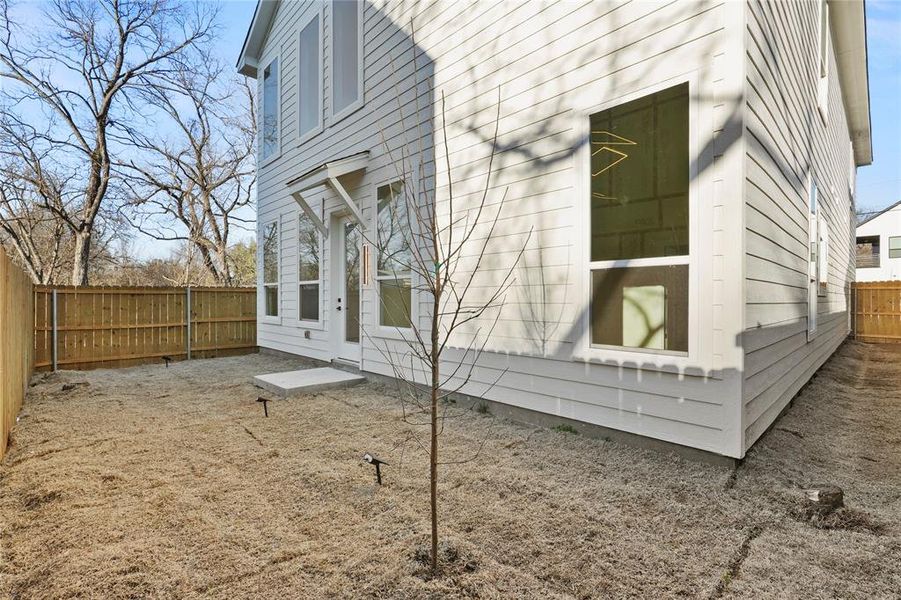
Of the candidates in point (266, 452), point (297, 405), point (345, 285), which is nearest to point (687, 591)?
point (266, 452)

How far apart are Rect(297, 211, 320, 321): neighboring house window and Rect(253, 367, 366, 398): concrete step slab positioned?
142 centimetres

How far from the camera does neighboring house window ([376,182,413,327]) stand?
5398 mm

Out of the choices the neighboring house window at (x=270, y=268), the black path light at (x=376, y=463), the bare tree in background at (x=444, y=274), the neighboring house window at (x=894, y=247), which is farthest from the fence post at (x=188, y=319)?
the neighboring house window at (x=894, y=247)

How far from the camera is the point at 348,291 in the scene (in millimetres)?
6633

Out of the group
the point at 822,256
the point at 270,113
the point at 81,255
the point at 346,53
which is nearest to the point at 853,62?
the point at 822,256

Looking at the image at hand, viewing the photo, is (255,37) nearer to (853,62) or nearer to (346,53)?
(346,53)

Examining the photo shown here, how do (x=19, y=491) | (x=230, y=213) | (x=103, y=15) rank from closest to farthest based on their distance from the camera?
(x=19, y=491)
(x=103, y=15)
(x=230, y=213)

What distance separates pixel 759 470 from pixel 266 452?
338 cm

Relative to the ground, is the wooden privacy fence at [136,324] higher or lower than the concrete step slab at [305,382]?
higher

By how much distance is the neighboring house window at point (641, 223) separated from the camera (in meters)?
3.06

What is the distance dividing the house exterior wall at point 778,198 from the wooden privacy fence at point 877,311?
22.8ft

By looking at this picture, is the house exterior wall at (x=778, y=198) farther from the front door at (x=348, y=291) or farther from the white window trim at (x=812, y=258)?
the front door at (x=348, y=291)

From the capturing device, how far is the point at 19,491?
2.67 m

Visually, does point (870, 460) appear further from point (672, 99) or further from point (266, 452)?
point (266, 452)
